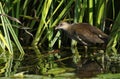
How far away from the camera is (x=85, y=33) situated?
646 cm

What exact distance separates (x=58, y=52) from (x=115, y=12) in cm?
112

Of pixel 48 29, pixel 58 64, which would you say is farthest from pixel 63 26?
pixel 58 64

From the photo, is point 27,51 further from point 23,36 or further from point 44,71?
point 44,71

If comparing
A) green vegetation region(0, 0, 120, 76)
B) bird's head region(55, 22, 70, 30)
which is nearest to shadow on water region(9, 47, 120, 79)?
green vegetation region(0, 0, 120, 76)

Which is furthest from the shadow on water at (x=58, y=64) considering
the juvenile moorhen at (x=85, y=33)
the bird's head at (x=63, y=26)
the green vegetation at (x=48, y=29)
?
the bird's head at (x=63, y=26)

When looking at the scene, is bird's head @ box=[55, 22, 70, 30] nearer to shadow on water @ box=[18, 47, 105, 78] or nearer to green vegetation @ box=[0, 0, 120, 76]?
green vegetation @ box=[0, 0, 120, 76]

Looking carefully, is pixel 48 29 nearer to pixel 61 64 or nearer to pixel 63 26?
pixel 63 26

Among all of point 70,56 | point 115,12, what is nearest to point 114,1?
point 115,12

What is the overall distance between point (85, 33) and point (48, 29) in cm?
56

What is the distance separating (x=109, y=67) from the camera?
5379 mm

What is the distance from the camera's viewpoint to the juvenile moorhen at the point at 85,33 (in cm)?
632

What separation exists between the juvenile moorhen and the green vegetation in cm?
12

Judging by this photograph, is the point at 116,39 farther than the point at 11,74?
Yes

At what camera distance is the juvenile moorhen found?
20.7ft
